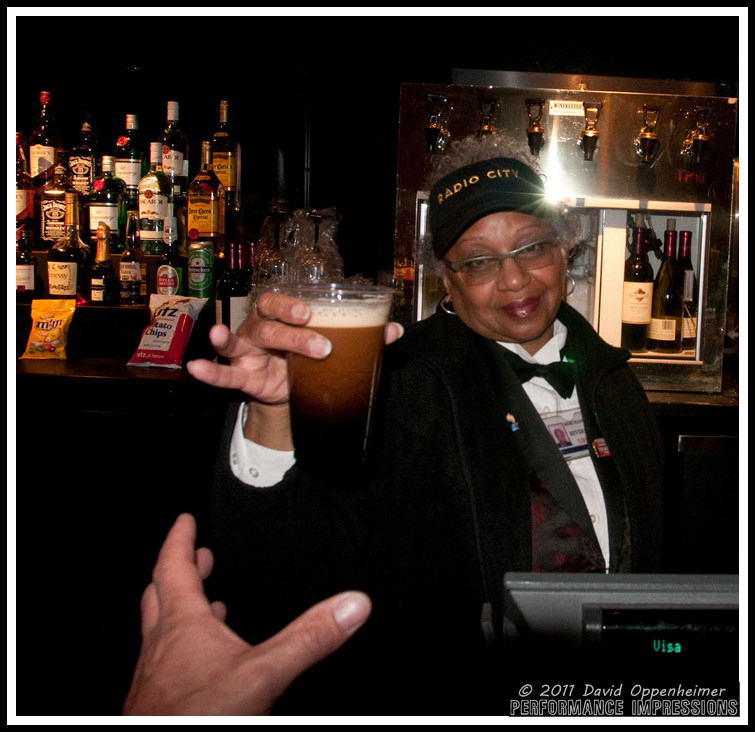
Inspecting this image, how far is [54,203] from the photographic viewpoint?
3189 mm

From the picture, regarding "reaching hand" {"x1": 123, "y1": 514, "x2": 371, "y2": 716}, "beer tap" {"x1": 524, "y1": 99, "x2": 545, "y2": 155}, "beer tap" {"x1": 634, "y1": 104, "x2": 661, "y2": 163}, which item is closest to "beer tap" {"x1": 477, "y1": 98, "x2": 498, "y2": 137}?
"beer tap" {"x1": 524, "y1": 99, "x2": 545, "y2": 155}

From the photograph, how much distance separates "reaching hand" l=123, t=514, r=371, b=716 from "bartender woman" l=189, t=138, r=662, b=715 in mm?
563

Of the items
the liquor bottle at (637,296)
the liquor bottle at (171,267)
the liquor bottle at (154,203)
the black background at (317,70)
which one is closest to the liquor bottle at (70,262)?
the liquor bottle at (154,203)

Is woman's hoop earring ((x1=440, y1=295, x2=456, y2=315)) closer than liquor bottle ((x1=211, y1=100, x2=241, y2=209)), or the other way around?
woman's hoop earring ((x1=440, y1=295, x2=456, y2=315))

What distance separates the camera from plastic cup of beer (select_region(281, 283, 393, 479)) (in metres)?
0.83

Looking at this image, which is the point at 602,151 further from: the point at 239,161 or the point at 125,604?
the point at 125,604

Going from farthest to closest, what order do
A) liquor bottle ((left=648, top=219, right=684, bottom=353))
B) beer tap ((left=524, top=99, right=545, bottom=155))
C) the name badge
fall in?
liquor bottle ((left=648, top=219, right=684, bottom=353))
beer tap ((left=524, top=99, right=545, bottom=155))
the name badge

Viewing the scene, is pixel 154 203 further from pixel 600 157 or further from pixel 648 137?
pixel 648 137

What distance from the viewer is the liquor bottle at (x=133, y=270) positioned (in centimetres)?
311

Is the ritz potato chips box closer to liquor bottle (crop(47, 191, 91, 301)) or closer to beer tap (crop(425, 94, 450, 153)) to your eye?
liquor bottle (crop(47, 191, 91, 301))

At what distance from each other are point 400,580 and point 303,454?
2.57 feet

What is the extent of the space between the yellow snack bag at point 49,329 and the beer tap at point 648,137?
102 inches

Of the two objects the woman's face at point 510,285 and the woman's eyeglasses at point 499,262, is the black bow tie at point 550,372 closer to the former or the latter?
the woman's face at point 510,285

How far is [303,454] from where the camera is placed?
916mm
